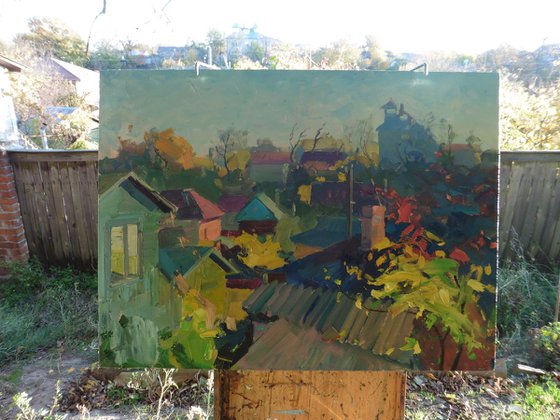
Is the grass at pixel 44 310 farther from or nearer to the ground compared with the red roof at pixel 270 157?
nearer to the ground

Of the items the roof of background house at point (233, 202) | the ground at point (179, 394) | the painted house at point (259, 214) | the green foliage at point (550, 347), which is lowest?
the ground at point (179, 394)

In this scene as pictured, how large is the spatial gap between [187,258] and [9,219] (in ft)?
12.9

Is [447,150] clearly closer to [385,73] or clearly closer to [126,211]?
[385,73]

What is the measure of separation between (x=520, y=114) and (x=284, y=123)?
17.8ft

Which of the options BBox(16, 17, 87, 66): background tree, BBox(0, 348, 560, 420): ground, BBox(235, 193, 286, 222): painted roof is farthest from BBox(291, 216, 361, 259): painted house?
BBox(16, 17, 87, 66): background tree

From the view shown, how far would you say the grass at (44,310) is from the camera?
350cm

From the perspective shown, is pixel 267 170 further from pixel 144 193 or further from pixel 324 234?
pixel 144 193

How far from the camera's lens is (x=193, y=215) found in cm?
142

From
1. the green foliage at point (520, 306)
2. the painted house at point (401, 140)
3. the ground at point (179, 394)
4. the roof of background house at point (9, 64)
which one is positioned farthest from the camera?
the roof of background house at point (9, 64)

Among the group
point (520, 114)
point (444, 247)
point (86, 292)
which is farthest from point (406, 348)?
point (520, 114)

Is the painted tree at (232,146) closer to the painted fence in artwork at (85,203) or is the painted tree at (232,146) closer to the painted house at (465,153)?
the painted house at (465,153)

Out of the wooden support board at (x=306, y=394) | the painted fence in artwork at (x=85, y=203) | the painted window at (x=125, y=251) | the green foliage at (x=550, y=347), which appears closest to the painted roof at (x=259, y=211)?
the painted window at (x=125, y=251)

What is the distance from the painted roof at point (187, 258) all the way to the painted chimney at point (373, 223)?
1.59 feet

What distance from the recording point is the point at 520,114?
5.61 m
